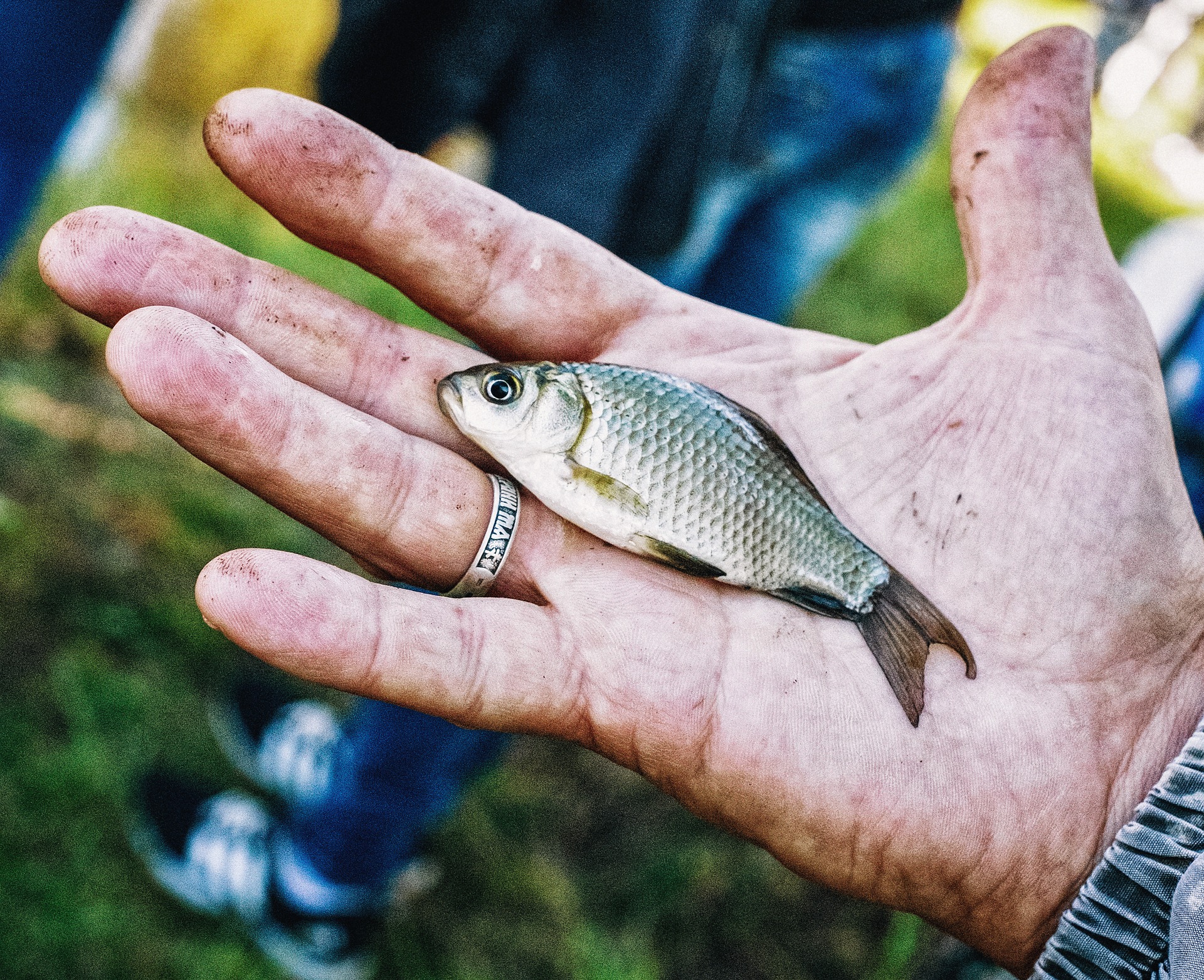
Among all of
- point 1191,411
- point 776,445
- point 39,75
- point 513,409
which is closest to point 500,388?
point 513,409

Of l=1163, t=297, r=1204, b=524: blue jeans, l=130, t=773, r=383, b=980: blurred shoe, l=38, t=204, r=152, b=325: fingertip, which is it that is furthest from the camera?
l=1163, t=297, r=1204, b=524: blue jeans

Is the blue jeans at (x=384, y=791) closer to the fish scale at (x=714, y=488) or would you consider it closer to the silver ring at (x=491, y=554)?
the silver ring at (x=491, y=554)

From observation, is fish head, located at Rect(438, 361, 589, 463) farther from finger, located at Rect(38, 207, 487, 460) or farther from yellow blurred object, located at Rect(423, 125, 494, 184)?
yellow blurred object, located at Rect(423, 125, 494, 184)

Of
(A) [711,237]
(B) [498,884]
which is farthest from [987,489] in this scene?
(B) [498,884]

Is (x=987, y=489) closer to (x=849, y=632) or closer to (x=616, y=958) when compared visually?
(x=849, y=632)

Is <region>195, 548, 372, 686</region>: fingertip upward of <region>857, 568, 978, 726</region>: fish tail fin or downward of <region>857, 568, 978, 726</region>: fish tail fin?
downward

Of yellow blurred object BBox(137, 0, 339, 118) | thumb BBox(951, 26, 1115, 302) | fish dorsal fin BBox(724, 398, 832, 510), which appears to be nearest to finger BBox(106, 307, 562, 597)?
fish dorsal fin BBox(724, 398, 832, 510)
